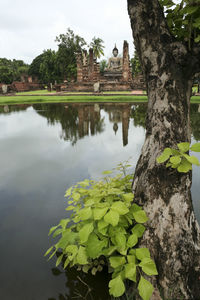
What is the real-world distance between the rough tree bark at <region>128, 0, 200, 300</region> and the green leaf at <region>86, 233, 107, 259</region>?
0.44m

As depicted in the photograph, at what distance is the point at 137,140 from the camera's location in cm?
697

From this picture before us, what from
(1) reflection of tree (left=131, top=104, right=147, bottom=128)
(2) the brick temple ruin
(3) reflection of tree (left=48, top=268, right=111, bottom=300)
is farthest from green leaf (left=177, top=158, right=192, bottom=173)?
(2) the brick temple ruin

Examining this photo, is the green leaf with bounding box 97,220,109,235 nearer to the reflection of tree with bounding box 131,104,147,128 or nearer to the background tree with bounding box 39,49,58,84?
the reflection of tree with bounding box 131,104,147,128

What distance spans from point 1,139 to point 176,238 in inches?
292

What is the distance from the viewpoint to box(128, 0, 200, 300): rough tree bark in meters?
1.60

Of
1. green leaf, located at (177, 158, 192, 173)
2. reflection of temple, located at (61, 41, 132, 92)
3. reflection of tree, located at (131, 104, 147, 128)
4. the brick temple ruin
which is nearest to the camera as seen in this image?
green leaf, located at (177, 158, 192, 173)

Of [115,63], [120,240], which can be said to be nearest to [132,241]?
[120,240]

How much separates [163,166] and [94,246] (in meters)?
0.87

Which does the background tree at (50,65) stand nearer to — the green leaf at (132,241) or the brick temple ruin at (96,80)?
the brick temple ruin at (96,80)

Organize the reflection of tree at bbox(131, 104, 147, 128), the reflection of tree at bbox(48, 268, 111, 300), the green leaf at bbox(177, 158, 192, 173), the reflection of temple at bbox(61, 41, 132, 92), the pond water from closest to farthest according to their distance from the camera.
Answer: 1. the green leaf at bbox(177, 158, 192, 173)
2. the reflection of tree at bbox(48, 268, 111, 300)
3. the pond water
4. the reflection of tree at bbox(131, 104, 147, 128)
5. the reflection of temple at bbox(61, 41, 132, 92)

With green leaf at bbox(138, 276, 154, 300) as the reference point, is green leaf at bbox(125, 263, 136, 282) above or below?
above

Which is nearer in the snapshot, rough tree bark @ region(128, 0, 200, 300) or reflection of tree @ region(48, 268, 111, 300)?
rough tree bark @ region(128, 0, 200, 300)

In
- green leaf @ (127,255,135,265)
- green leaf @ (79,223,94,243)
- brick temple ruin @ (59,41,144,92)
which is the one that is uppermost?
brick temple ruin @ (59,41,144,92)

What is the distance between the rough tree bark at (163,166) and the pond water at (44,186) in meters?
0.72
